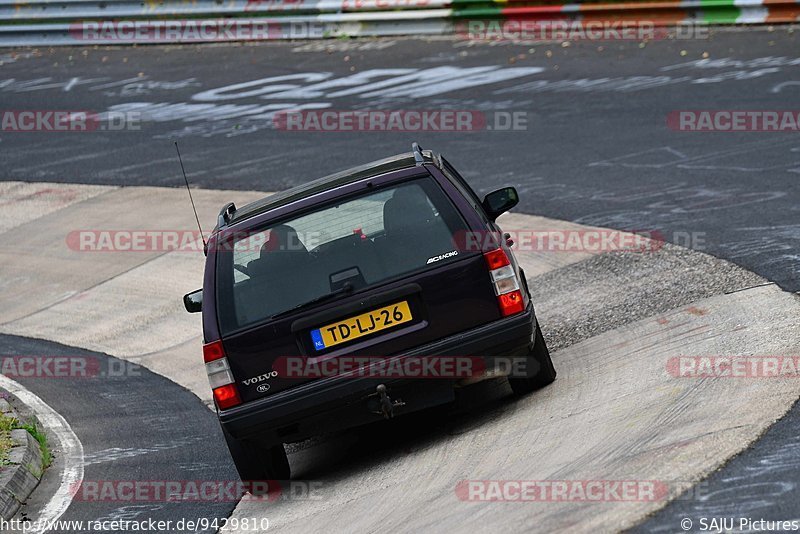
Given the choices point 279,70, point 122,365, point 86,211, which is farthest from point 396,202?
point 279,70

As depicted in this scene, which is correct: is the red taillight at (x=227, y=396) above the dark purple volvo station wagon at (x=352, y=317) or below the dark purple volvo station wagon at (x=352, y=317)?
below

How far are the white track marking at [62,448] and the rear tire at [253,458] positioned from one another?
1.14 metres

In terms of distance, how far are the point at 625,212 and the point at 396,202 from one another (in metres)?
5.20

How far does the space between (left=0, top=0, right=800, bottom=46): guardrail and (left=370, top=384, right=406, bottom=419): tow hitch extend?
13.2 metres

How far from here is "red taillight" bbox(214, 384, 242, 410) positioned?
711cm

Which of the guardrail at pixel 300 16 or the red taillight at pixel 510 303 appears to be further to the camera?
the guardrail at pixel 300 16

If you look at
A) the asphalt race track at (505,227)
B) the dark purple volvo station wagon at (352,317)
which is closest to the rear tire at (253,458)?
the dark purple volvo station wagon at (352,317)

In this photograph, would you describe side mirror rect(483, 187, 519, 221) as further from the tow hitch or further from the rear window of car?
the tow hitch

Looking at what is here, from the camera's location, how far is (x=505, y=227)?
12.4 metres

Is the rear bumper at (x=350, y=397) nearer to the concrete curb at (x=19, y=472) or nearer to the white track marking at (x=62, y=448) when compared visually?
the white track marking at (x=62, y=448)

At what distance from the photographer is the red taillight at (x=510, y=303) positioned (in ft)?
23.5

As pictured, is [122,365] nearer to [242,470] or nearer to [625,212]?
[242,470]

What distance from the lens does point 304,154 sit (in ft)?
53.5

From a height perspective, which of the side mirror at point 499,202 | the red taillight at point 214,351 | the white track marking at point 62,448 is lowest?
the white track marking at point 62,448
